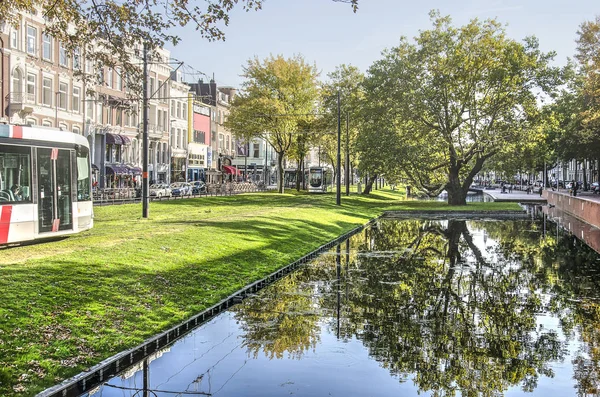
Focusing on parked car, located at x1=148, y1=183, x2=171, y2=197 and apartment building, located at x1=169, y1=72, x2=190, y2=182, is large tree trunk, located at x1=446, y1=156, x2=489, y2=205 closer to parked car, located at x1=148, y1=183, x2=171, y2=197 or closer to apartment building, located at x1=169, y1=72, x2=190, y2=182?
parked car, located at x1=148, y1=183, x2=171, y2=197

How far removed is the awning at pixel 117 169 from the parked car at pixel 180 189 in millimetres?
4614

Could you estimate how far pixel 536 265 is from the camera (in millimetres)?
20672

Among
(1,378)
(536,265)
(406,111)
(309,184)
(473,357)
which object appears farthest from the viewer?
(309,184)

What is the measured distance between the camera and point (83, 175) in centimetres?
2158

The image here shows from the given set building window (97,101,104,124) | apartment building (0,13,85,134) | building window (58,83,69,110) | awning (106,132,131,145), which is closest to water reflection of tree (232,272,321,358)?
apartment building (0,13,85,134)

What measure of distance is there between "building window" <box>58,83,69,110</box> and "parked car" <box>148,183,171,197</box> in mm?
10260

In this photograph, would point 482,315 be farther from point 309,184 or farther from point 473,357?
point 309,184

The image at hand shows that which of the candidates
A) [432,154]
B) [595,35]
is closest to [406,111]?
[432,154]

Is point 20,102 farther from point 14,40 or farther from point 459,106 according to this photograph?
point 459,106

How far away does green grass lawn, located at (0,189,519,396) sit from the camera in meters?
9.20

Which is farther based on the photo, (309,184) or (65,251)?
(309,184)

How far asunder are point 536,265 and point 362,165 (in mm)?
35661

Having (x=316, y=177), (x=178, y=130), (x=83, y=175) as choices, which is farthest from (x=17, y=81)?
(x=316, y=177)

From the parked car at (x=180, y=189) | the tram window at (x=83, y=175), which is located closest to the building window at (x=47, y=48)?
the parked car at (x=180, y=189)
